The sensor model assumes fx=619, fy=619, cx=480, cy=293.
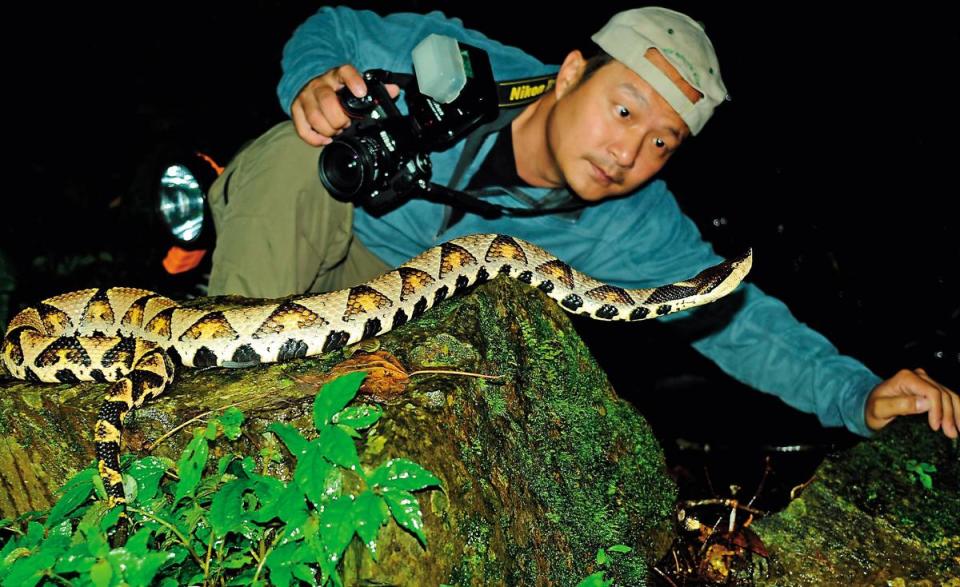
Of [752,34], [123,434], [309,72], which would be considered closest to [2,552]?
[123,434]

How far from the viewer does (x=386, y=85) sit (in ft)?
15.3

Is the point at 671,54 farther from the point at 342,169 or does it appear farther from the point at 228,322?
the point at 228,322

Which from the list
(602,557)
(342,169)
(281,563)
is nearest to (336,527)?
(281,563)

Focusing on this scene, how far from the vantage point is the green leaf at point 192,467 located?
2.53 metres

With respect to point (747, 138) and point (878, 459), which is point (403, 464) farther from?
point (747, 138)

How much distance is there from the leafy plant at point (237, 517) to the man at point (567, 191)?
247cm

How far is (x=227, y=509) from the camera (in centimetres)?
239

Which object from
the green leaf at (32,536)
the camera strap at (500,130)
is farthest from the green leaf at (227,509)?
the camera strap at (500,130)

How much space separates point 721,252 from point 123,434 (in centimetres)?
1167

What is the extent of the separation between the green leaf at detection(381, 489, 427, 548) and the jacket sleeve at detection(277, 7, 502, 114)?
4.20m

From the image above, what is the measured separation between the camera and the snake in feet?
12.1

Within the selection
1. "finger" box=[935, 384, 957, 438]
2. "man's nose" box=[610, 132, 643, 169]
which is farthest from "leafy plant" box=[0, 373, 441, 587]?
"finger" box=[935, 384, 957, 438]

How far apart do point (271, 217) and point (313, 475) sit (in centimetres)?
320

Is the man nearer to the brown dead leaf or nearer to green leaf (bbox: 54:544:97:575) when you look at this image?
the brown dead leaf
